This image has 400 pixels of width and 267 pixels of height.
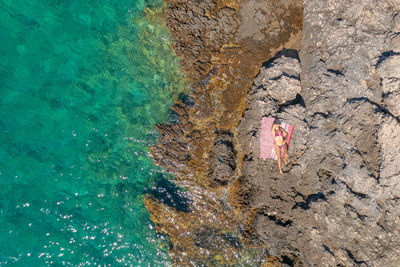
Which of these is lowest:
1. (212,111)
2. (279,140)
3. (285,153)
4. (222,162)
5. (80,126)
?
(222,162)

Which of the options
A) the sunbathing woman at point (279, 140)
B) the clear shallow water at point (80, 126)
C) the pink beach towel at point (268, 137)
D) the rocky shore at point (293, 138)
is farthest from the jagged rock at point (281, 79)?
the clear shallow water at point (80, 126)

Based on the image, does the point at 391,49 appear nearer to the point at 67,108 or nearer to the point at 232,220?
the point at 232,220

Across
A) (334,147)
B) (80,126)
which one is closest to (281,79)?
(334,147)

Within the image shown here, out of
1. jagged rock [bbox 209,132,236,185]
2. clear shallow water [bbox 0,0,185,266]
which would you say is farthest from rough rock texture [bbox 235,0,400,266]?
clear shallow water [bbox 0,0,185,266]

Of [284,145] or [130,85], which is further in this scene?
[130,85]

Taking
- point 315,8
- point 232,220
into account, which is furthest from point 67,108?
point 315,8

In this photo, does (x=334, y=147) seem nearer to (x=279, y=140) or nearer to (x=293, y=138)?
(x=293, y=138)
